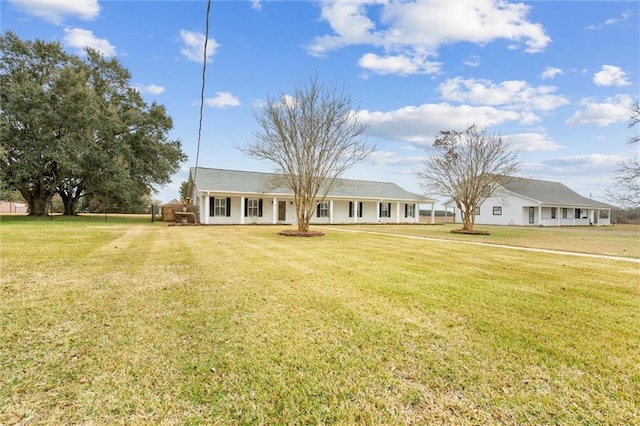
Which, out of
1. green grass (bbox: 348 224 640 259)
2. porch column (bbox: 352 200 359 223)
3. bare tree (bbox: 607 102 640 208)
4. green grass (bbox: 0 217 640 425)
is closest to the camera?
green grass (bbox: 0 217 640 425)

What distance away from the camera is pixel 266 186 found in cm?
2281

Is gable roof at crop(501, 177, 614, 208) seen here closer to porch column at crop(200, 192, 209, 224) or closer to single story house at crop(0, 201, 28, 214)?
porch column at crop(200, 192, 209, 224)

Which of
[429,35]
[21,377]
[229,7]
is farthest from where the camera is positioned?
[429,35]

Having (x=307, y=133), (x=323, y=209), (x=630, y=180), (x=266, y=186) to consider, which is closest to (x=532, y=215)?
(x=630, y=180)

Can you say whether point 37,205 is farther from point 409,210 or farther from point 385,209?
point 409,210

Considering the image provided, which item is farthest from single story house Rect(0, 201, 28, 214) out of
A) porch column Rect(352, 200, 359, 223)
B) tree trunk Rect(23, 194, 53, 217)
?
porch column Rect(352, 200, 359, 223)

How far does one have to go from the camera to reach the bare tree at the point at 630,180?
1405 centimetres

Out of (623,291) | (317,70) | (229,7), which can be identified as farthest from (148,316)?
(317,70)

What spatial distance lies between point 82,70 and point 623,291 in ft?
100

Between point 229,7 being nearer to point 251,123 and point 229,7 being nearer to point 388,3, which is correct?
point 388,3

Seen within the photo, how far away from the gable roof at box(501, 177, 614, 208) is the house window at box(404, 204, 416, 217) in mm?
8930

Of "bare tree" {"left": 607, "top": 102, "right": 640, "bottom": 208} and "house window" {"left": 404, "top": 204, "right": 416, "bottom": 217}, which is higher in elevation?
"bare tree" {"left": 607, "top": 102, "right": 640, "bottom": 208}

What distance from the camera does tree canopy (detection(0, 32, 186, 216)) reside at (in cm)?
2080

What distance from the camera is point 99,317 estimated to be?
3748 millimetres
